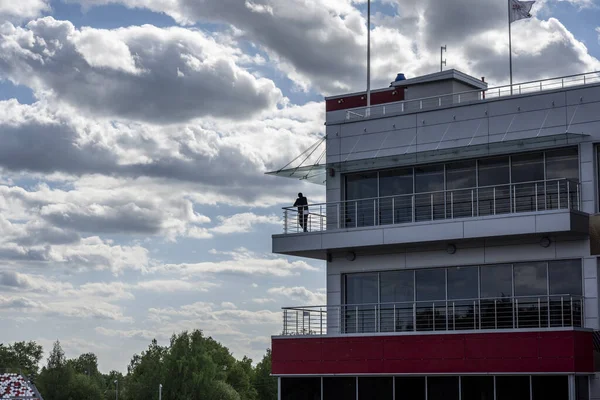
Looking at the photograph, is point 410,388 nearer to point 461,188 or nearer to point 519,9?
point 461,188

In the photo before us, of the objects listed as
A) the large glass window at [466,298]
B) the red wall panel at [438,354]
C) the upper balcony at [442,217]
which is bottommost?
the red wall panel at [438,354]

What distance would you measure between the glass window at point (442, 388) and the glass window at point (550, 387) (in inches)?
94.9

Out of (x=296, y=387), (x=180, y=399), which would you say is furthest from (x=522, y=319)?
(x=180, y=399)

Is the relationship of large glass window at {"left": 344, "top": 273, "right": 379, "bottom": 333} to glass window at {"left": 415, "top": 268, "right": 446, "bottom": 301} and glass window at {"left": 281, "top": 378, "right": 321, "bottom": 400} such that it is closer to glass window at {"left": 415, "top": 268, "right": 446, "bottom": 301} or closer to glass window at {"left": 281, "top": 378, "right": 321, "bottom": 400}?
glass window at {"left": 415, "top": 268, "right": 446, "bottom": 301}

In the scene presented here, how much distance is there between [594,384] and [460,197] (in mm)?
7456

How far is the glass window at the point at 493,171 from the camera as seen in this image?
3056cm

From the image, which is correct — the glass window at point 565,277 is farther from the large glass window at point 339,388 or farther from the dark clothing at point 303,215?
the dark clothing at point 303,215

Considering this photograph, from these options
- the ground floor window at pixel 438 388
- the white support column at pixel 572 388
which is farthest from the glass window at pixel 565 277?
the white support column at pixel 572 388

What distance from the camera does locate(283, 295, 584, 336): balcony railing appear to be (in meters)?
28.2

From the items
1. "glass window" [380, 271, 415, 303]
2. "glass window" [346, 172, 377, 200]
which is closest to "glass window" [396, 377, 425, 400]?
"glass window" [380, 271, 415, 303]

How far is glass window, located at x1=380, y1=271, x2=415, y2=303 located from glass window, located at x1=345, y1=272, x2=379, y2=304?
0.32 metres

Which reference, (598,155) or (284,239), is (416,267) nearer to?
(284,239)

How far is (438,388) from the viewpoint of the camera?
93.4 ft

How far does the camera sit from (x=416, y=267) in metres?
31.6
